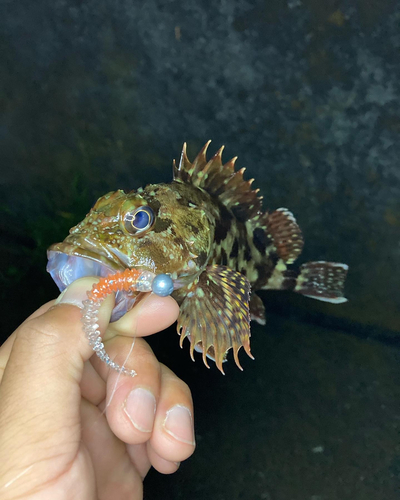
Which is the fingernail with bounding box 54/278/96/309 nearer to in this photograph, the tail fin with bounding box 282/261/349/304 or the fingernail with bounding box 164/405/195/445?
the fingernail with bounding box 164/405/195/445

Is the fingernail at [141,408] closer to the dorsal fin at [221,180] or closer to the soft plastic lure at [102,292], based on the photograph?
the soft plastic lure at [102,292]

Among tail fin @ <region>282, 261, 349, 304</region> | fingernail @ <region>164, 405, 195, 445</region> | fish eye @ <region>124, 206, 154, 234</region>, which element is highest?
fish eye @ <region>124, 206, 154, 234</region>

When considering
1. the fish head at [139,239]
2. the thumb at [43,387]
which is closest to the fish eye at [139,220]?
the fish head at [139,239]

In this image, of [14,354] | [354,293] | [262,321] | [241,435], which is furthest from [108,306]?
[354,293]

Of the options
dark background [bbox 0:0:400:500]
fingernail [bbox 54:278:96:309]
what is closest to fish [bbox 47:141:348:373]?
fingernail [bbox 54:278:96:309]

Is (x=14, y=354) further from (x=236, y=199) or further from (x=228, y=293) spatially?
(x=236, y=199)

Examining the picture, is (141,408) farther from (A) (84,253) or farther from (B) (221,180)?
(B) (221,180)
